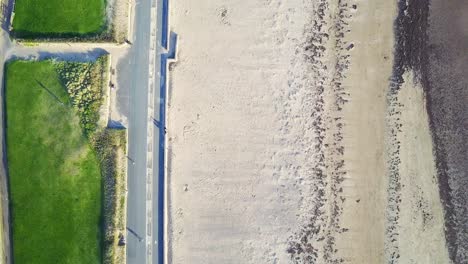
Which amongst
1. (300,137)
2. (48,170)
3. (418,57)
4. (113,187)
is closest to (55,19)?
(48,170)

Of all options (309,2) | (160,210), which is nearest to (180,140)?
(160,210)

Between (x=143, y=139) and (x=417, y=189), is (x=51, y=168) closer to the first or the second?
(x=143, y=139)

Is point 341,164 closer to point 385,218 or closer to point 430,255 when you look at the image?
point 385,218

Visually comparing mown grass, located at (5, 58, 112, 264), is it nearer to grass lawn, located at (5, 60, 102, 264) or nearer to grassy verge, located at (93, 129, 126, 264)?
grass lawn, located at (5, 60, 102, 264)

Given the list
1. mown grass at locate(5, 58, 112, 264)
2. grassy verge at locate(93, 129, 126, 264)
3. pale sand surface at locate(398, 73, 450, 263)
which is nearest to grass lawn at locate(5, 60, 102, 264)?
mown grass at locate(5, 58, 112, 264)

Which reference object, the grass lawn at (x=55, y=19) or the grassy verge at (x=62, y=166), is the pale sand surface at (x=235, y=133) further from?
the grass lawn at (x=55, y=19)

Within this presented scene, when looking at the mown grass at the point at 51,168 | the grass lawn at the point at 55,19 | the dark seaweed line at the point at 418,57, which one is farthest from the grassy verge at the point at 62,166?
the dark seaweed line at the point at 418,57
